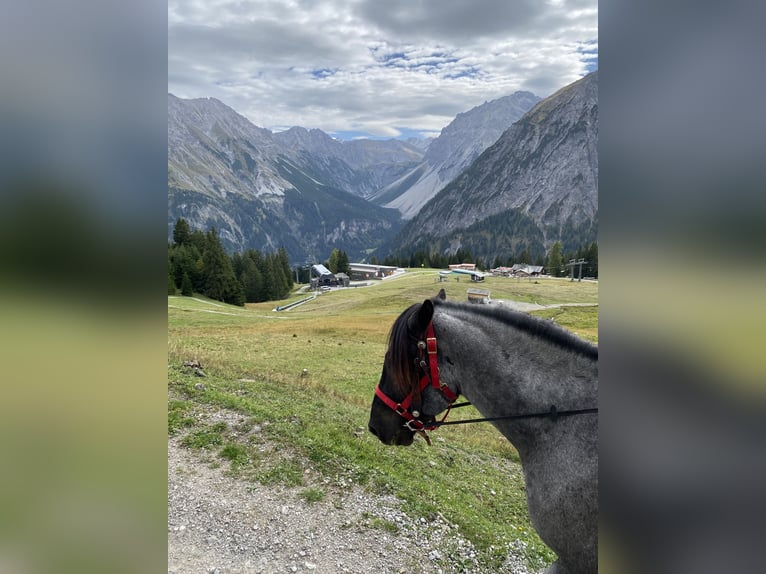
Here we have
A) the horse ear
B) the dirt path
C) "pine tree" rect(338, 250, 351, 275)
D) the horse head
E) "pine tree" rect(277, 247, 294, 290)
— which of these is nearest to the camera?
the horse ear

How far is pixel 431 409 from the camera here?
3.71 m

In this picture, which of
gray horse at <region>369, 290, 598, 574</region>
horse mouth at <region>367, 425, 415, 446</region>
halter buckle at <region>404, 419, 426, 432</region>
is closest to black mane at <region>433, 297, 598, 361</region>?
gray horse at <region>369, 290, 598, 574</region>

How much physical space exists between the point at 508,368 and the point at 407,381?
2.96 ft

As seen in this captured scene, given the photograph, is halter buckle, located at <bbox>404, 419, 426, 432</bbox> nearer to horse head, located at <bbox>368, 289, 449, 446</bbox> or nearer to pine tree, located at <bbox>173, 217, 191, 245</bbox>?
horse head, located at <bbox>368, 289, 449, 446</bbox>

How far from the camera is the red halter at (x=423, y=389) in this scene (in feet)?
11.6

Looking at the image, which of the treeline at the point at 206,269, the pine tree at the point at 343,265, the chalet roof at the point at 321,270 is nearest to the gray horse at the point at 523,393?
the treeline at the point at 206,269

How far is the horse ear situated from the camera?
3.46 metres

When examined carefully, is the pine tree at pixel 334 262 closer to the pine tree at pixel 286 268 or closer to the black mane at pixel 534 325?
the pine tree at pixel 286 268

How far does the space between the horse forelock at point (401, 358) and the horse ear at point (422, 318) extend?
0.18 ft
